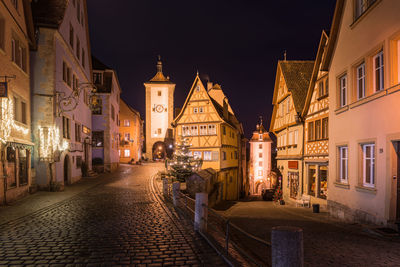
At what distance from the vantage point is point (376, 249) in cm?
778

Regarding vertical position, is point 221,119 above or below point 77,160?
above

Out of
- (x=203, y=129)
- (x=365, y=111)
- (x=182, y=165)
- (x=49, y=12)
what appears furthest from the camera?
(x=203, y=129)

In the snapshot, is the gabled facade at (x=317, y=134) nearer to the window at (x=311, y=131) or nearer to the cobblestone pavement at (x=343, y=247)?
the window at (x=311, y=131)

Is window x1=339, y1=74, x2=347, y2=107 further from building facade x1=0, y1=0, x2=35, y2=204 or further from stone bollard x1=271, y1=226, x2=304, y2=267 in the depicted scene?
building facade x1=0, y1=0, x2=35, y2=204

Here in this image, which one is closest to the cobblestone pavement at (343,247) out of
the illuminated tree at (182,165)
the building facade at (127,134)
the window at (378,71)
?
the window at (378,71)

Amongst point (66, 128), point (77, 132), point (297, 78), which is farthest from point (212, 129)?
point (66, 128)

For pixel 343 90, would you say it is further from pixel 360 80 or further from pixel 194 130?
pixel 194 130

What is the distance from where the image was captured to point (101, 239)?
7.19 m

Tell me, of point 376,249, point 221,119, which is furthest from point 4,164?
point 221,119

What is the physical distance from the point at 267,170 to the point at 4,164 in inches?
1724

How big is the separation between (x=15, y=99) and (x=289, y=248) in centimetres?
1460

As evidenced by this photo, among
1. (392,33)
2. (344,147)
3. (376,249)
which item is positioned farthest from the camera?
(344,147)

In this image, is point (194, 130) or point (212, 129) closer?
point (212, 129)

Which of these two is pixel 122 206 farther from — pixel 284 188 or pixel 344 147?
pixel 284 188
